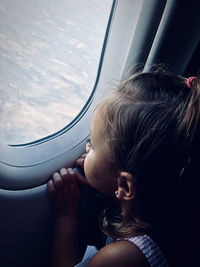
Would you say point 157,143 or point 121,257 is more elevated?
point 157,143

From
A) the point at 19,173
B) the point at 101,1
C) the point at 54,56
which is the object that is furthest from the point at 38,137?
the point at 101,1

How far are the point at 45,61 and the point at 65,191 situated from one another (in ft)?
1.43

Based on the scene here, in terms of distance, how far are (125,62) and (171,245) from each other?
58 cm

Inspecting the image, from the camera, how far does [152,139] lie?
0.65m

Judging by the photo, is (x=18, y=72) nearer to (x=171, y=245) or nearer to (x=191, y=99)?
(x=191, y=99)

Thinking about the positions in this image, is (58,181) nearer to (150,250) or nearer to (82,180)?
(82,180)

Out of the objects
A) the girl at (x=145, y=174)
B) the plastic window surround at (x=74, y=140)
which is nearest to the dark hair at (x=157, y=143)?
the girl at (x=145, y=174)

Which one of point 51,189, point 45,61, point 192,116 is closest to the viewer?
point 192,116

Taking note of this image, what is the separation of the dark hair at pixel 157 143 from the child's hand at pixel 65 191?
0.60ft

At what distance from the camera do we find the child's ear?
27.3 inches

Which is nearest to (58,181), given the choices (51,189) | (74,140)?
(51,189)

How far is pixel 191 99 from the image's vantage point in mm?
646

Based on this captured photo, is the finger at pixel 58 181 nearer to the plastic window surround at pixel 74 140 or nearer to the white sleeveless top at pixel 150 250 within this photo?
the plastic window surround at pixel 74 140

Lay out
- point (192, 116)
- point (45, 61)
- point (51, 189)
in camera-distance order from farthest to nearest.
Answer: point (45, 61)
point (51, 189)
point (192, 116)
